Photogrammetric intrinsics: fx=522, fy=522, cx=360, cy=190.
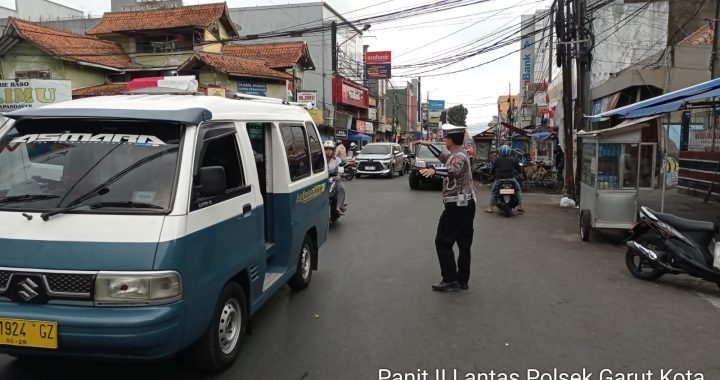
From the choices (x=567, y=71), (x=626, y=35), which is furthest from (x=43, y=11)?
(x=567, y=71)

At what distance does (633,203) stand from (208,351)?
7.32m

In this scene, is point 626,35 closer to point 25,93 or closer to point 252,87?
point 252,87

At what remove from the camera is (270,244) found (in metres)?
4.95

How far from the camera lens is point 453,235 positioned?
567 cm

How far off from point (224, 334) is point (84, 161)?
1.51 m

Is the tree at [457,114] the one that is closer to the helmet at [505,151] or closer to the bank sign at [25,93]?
the helmet at [505,151]

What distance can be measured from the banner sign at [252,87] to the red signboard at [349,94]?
36.3 feet

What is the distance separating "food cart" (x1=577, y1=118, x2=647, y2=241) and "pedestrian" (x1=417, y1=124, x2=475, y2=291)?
3748 mm

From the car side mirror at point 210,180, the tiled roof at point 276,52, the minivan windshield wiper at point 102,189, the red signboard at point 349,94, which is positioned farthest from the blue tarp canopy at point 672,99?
the red signboard at point 349,94

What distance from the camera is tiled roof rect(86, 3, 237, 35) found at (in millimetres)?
29484

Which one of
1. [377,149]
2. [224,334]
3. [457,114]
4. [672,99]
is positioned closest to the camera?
[224,334]

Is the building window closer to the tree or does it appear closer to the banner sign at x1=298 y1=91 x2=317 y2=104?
the banner sign at x1=298 y1=91 x2=317 y2=104

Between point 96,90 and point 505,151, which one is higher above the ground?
point 96,90

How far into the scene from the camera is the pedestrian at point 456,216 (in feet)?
18.5
